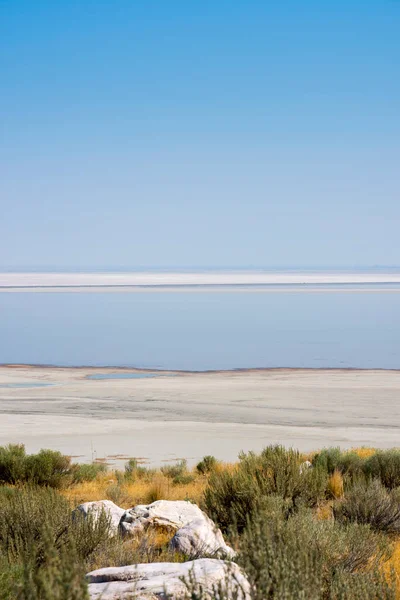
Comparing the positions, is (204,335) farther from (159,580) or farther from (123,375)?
(159,580)

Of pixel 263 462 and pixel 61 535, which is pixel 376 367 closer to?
pixel 263 462

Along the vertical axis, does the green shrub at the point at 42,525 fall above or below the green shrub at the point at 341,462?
above

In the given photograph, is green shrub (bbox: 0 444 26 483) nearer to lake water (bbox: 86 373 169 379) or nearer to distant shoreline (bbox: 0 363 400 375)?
lake water (bbox: 86 373 169 379)

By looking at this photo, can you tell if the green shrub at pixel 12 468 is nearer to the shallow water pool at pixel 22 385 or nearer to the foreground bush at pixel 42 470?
the foreground bush at pixel 42 470

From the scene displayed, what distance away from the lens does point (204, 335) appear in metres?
42.7

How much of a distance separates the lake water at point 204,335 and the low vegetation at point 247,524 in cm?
2004

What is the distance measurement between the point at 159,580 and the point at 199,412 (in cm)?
1755

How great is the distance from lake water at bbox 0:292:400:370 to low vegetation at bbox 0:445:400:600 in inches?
789

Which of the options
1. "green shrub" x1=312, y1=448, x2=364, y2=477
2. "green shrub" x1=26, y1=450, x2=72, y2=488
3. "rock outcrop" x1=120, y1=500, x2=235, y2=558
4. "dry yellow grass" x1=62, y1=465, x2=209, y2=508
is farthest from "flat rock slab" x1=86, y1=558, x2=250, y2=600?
"green shrub" x1=312, y1=448, x2=364, y2=477

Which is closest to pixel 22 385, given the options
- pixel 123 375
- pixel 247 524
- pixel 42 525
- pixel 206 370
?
pixel 123 375

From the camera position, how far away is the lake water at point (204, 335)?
33.6 metres

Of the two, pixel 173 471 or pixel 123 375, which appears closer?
pixel 173 471

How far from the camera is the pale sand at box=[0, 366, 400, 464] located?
17.4 metres

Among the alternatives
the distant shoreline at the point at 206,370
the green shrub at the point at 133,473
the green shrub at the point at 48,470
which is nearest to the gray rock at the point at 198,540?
the green shrub at the point at 48,470
